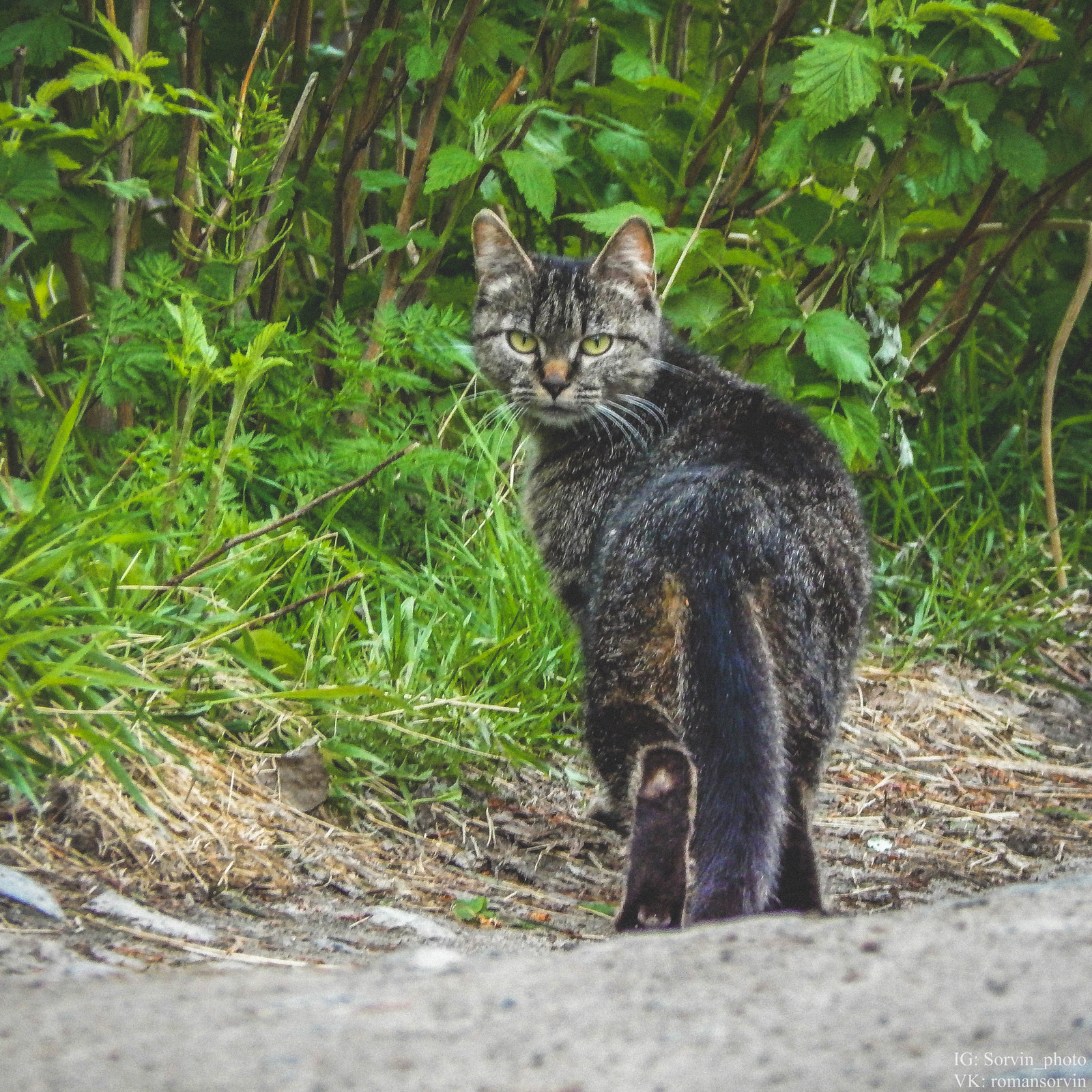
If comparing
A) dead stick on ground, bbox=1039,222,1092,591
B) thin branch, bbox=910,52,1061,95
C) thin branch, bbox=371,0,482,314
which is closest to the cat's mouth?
thin branch, bbox=371,0,482,314

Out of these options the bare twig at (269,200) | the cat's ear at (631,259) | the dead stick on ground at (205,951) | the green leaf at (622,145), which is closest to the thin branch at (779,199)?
the green leaf at (622,145)

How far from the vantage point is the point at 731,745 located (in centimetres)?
231

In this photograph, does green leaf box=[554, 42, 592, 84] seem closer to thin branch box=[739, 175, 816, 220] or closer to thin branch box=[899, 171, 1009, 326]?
thin branch box=[739, 175, 816, 220]

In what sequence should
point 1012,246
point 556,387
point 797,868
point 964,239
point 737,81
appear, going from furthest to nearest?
point 1012,246 → point 964,239 → point 737,81 → point 556,387 → point 797,868

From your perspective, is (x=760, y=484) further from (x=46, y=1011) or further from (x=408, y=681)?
(x=46, y=1011)

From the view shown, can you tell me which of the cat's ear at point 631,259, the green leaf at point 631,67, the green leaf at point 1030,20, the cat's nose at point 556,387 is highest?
the green leaf at point 1030,20

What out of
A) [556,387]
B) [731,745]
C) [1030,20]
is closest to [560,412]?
[556,387]

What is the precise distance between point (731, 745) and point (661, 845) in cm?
22

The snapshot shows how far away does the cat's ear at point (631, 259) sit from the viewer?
3.58 m

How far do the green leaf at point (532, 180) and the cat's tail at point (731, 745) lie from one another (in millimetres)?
1532

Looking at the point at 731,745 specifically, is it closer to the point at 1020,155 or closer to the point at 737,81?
the point at 1020,155

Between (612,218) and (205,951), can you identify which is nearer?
(205,951)

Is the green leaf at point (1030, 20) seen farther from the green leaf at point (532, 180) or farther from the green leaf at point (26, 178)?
the green leaf at point (26, 178)

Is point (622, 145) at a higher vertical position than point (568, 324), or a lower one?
higher
